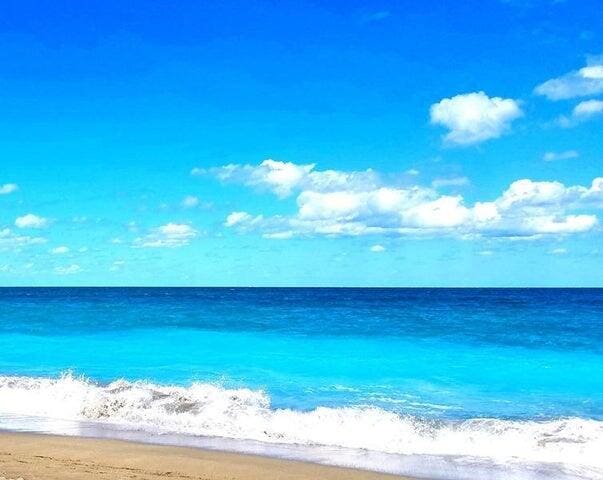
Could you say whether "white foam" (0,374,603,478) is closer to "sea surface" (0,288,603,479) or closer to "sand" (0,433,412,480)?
"sea surface" (0,288,603,479)

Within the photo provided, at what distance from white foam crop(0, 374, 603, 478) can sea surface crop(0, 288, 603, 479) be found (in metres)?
0.04

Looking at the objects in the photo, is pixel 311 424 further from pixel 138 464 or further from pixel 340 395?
pixel 138 464

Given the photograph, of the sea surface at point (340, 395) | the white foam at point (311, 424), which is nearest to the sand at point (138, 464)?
the sea surface at point (340, 395)

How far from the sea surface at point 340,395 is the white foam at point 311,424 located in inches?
1.6

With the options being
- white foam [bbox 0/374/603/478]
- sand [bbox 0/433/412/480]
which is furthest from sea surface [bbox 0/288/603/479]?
sand [bbox 0/433/412/480]

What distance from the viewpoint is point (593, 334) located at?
31094 mm

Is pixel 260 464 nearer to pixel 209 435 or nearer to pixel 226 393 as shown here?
pixel 209 435

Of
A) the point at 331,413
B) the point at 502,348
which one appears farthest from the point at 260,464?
the point at 502,348

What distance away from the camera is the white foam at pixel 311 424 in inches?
406

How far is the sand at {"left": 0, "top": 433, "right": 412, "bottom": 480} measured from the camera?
8188 mm

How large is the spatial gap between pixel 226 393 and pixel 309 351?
10.4 m

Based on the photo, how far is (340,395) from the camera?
15508 millimetres

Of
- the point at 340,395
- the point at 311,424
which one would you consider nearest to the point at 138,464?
the point at 311,424

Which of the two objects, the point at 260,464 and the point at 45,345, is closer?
the point at 260,464
